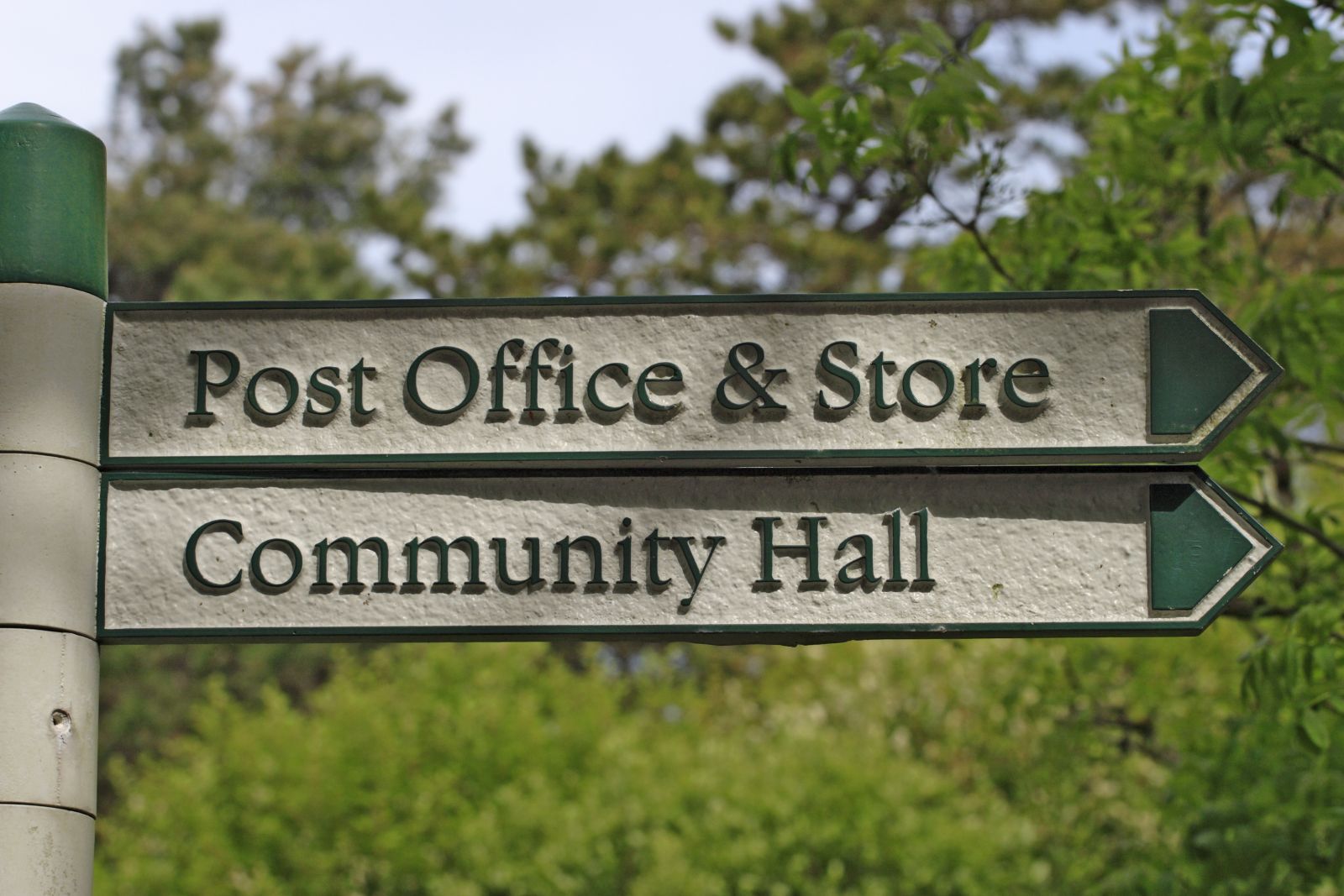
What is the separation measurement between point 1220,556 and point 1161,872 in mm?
4011

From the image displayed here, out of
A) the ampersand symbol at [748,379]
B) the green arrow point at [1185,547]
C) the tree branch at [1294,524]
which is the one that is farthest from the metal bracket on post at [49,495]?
the tree branch at [1294,524]

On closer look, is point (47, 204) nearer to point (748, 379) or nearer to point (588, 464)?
point (588, 464)

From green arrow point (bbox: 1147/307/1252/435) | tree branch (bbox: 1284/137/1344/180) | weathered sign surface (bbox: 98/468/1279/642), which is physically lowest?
weathered sign surface (bbox: 98/468/1279/642)

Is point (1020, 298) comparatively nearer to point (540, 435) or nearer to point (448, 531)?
point (540, 435)

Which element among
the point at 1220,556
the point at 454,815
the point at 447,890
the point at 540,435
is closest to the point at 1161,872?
the point at 1220,556

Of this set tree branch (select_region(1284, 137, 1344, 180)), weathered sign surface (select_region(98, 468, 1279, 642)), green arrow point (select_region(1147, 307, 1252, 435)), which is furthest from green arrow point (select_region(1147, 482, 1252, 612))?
tree branch (select_region(1284, 137, 1344, 180))

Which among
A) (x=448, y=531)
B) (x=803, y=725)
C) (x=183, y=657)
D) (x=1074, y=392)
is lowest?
(x=448, y=531)

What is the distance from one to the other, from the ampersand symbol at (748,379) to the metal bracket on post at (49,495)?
107cm

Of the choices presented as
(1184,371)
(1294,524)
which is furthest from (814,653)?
(1184,371)

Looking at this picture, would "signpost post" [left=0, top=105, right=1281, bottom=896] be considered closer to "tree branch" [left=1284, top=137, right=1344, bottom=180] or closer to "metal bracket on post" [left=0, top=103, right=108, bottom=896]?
"metal bracket on post" [left=0, top=103, right=108, bottom=896]

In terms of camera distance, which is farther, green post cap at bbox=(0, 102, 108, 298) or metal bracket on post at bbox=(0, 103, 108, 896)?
green post cap at bbox=(0, 102, 108, 298)

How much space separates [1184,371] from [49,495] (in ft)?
6.27

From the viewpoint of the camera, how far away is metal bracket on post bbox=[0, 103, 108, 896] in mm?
2779

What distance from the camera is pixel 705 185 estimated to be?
27.7m
